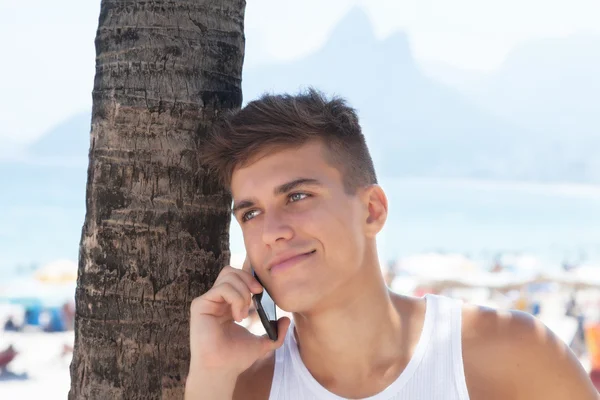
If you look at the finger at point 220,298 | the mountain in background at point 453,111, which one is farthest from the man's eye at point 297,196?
the mountain in background at point 453,111

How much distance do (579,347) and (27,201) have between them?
41398 mm

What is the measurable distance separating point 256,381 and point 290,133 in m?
1.04

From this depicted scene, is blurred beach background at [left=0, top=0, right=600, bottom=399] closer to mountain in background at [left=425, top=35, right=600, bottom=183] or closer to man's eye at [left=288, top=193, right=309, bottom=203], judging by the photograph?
mountain in background at [left=425, top=35, right=600, bottom=183]

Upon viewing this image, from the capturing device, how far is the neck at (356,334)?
2816mm

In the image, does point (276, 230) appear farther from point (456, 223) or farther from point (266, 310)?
point (456, 223)

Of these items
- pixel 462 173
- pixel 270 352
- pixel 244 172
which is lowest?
pixel 270 352

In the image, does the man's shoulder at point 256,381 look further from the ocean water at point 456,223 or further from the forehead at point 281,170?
the ocean water at point 456,223

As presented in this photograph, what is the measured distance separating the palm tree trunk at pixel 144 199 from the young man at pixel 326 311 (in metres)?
0.11

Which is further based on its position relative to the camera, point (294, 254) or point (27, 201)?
point (27, 201)

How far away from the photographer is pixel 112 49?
264 cm

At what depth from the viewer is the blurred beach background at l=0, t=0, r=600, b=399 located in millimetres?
46562

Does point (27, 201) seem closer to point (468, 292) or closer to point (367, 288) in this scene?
point (468, 292)

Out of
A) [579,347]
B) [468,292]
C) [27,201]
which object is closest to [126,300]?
[579,347]

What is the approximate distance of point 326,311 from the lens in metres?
2.82
